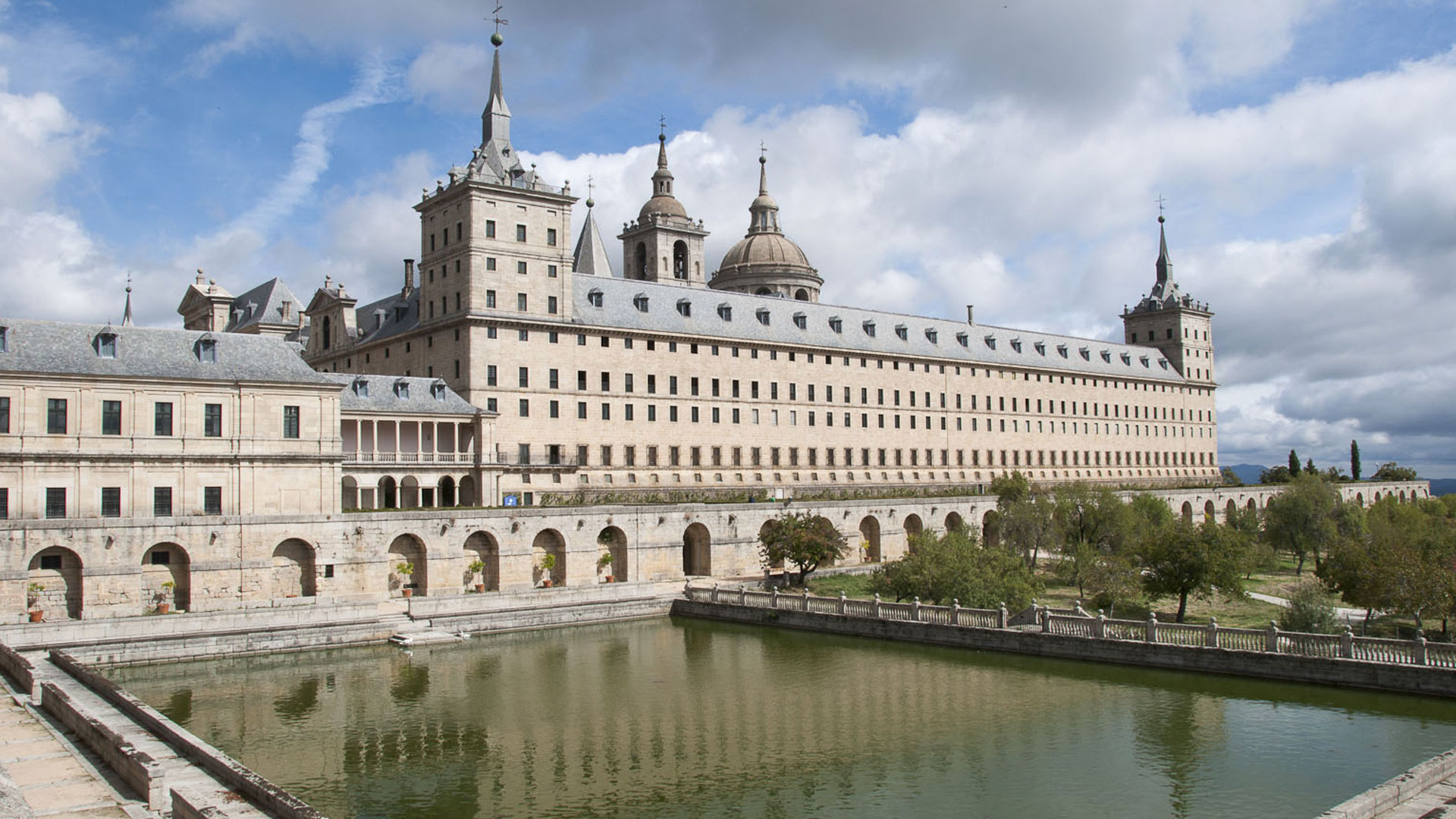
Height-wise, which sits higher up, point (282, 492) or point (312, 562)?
point (282, 492)

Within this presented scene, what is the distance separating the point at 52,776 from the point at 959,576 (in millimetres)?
33152

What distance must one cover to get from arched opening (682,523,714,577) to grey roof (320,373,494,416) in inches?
492

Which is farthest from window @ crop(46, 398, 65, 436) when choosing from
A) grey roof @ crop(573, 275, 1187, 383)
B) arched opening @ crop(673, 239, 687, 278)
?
arched opening @ crop(673, 239, 687, 278)

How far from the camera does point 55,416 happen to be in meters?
42.1

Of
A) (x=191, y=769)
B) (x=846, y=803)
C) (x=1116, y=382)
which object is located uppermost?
(x=1116, y=382)

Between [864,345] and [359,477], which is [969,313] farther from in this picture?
[359,477]

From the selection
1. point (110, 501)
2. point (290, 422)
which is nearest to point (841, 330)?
point (290, 422)

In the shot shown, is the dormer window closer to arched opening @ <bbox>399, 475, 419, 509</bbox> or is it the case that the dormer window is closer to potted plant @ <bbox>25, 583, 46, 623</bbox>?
potted plant @ <bbox>25, 583, 46, 623</bbox>

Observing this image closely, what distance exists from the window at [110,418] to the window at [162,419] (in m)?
1.23

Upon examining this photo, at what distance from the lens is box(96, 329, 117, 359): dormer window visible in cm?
4381

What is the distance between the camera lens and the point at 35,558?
4094 centimetres

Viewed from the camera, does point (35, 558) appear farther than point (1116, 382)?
No

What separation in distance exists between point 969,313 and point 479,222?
53657mm

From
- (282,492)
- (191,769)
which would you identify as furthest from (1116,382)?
(191,769)
